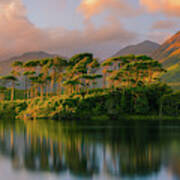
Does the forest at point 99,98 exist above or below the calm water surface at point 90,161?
above

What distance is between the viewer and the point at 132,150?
73.9 feet

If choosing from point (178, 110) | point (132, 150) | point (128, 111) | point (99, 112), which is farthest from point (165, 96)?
point (132, 150)

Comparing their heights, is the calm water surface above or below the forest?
below

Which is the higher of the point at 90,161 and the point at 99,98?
the point at 99,98

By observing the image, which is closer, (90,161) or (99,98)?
(90,161)

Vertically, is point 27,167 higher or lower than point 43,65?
lower

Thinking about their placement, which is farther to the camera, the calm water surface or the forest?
the forest

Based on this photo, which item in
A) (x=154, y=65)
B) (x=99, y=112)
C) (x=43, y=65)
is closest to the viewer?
(x=99, y=112)

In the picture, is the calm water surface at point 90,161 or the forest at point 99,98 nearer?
the calm water surface at point 90,161

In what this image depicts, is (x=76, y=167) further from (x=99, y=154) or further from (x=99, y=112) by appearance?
(x=99, y=112)

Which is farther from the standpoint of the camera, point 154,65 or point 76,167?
point 154,65

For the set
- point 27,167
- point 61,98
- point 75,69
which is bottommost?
point 27,167

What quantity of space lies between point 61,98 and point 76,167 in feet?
176

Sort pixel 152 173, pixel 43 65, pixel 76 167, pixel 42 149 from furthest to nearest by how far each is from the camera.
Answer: pixel 43 65
pixel 42 149
pixel 76 167
pixel 152 173
